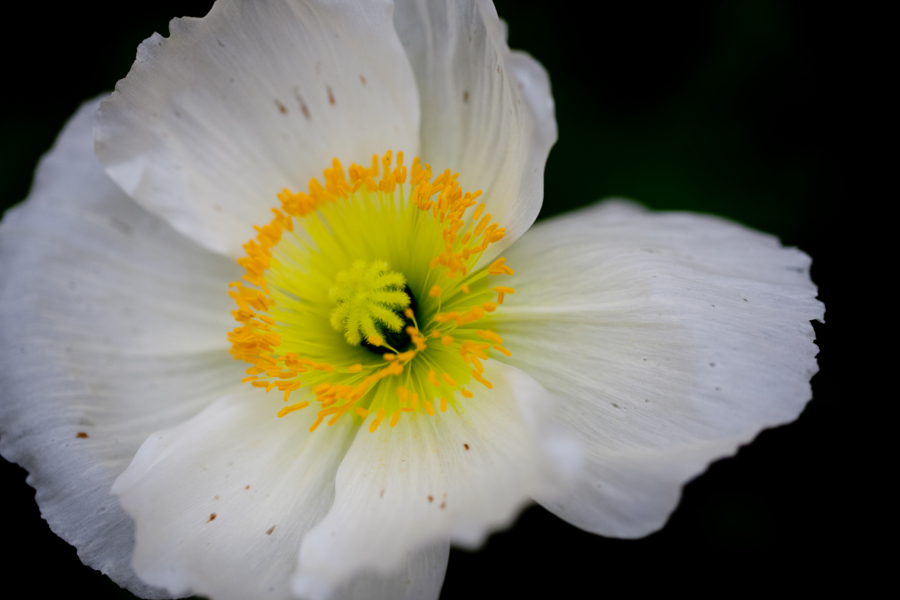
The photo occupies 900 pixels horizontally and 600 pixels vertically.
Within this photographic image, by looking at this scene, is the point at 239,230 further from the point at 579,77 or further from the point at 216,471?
the point at 579,77

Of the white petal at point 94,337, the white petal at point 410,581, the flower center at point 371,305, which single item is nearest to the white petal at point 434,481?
the white petal at point 410,581

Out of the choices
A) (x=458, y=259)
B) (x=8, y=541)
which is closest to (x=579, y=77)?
(x=458, y=259)

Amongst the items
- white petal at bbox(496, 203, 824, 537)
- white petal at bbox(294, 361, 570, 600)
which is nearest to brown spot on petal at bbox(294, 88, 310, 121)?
white petal at bbox(496, 203, 824, 537)

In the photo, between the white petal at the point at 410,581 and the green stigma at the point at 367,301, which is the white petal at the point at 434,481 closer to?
the white petal at the point at 410,581

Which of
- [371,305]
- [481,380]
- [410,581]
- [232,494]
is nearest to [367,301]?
[371,305]

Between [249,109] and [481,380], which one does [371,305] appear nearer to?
[481,380]

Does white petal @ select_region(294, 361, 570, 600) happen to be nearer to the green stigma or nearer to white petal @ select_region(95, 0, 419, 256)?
the green stigma
